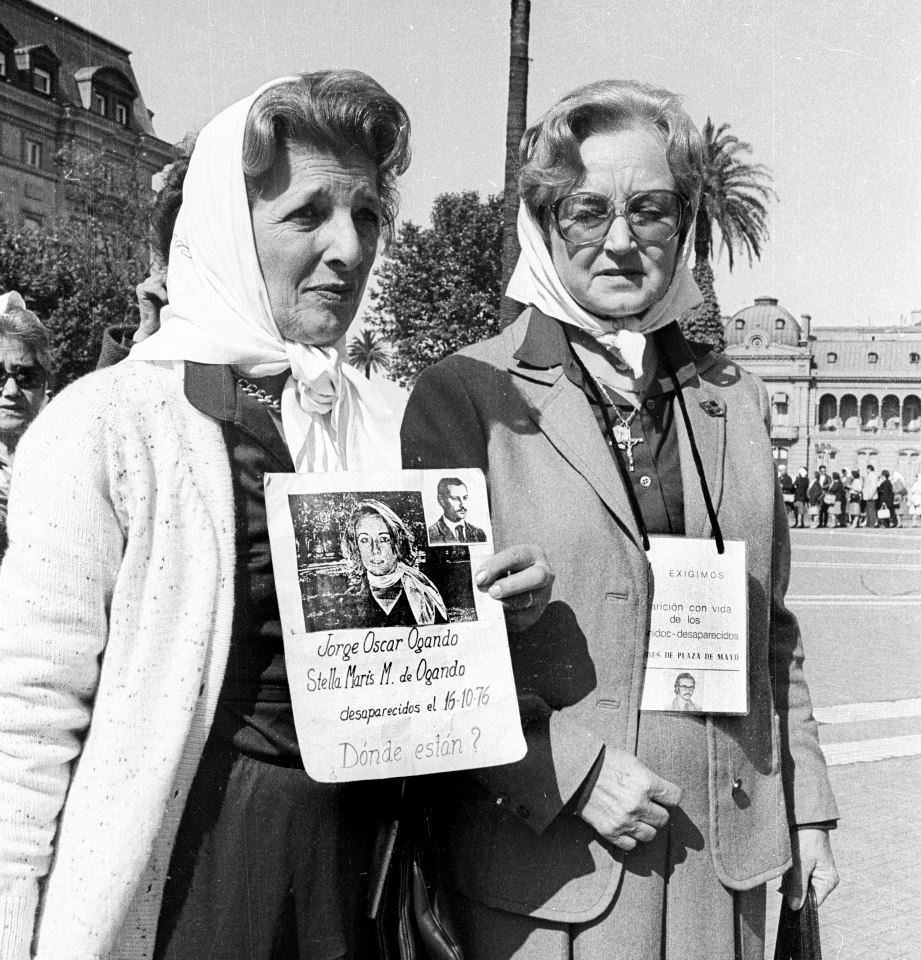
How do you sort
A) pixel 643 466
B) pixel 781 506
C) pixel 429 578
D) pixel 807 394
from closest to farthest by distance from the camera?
pixel 429 578 → pixel 643 466 → pixel 781 506 → pixel 807 394

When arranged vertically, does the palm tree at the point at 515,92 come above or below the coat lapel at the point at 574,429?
above

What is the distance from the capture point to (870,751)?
21.5 feet

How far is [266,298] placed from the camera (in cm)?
184

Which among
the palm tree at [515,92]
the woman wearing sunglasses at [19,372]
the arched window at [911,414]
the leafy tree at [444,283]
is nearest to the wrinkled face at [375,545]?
the woman wearing sunglasses at [19,372]

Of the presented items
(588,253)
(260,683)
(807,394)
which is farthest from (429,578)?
(807,394)

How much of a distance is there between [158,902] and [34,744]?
326 millimetres

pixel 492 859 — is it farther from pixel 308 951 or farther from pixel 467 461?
pixel 467 461

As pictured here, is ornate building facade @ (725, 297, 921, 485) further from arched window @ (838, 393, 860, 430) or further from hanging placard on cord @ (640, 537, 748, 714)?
hanging placard on cord @ (640, 537, 748, 714)

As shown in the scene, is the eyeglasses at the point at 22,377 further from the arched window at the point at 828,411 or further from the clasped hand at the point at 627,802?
the arched window at the point at 828,411

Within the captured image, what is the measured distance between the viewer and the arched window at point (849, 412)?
76.8 meters

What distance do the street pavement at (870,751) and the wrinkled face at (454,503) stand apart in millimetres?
3164

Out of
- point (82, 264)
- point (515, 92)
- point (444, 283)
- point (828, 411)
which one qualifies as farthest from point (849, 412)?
point (515, 92)

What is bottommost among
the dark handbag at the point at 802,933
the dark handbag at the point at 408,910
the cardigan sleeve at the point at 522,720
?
the dark handbag at the point at 802,933

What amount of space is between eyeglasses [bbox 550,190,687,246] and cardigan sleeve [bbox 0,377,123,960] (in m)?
1.05
